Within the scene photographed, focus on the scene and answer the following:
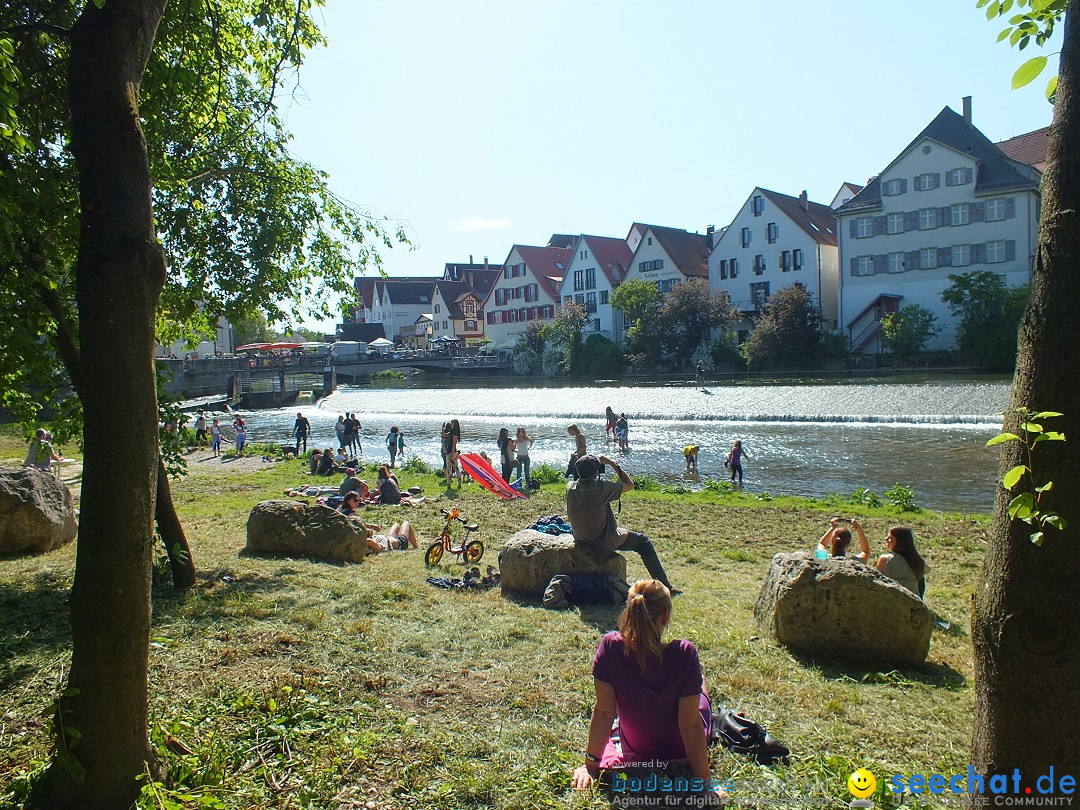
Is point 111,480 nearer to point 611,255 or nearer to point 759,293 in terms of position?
point 759,293

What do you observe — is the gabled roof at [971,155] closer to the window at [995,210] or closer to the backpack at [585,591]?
the window at [995,210]

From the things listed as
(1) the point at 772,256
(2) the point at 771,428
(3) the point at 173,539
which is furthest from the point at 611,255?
(3) the point at 173,539

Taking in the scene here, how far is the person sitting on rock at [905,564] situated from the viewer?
7039 mm

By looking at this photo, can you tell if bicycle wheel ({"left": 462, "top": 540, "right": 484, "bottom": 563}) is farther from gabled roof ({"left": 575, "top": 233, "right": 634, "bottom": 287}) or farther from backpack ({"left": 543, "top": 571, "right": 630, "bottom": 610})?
gabled roof ({"left": 575, "top": 233, "right": 634, "bottom": 287})

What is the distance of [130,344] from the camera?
10.9 feet

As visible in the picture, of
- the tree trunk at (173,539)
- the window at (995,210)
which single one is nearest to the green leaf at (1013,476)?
the tree trunk at (173,539)

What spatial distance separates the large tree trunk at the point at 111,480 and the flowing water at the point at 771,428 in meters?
16.7

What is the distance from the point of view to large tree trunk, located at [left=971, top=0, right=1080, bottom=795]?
2.20 m

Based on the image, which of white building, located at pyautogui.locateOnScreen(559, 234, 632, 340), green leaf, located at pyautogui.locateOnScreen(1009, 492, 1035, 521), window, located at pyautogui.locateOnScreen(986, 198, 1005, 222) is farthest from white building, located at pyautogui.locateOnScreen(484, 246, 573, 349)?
green leaf, located at pyautogui.locateOnScreen(1009, 492, 1035, 521)

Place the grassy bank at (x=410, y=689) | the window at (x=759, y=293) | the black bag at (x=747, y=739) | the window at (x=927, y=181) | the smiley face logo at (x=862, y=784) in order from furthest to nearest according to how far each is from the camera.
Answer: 1. the window at (x=759, y=293)
2. the window at (x=927, y=181)
3. the black bag at (x=747, y=739)
4. the grassy bank at (x=410, y=689)
5. the smiley face logo at (x=862, y=784)

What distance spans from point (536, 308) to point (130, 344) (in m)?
82.2

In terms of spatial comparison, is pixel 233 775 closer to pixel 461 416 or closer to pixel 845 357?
pixel 461 416

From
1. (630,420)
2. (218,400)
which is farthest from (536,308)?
(630,420)

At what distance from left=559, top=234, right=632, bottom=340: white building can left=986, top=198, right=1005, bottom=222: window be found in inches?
1248
